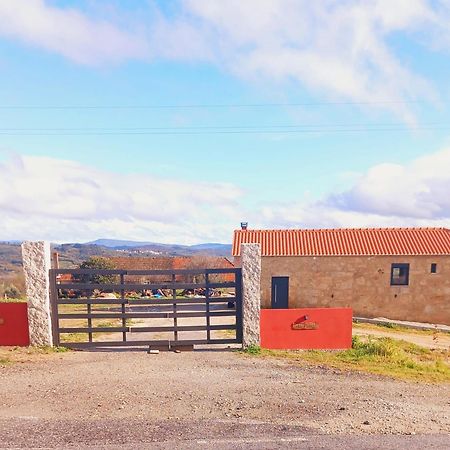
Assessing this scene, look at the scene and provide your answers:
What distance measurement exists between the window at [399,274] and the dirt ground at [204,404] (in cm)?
1442

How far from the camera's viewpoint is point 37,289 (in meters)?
10.0

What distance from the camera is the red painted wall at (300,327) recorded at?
10.5 metres

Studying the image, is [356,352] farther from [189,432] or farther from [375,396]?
[189,432]

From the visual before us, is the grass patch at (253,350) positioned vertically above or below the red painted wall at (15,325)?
below

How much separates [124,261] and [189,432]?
2991cm

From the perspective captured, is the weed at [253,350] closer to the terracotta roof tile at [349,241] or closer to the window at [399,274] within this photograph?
the terracotta roof tile at [349,241]

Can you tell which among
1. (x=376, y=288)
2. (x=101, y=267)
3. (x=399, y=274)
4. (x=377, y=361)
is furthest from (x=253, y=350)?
(x=101, y=267)

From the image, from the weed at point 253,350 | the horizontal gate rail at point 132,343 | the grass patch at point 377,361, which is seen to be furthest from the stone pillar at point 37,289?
the grass patch at point 377,361

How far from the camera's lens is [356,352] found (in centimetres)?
1036

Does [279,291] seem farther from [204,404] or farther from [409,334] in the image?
[204,404]

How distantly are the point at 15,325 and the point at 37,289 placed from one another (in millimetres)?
1190

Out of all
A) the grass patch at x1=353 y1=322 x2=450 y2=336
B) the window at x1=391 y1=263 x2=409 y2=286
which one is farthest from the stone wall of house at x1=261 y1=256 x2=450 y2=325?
the grass patch at x1=353 y1=322 x2=450 y2=336

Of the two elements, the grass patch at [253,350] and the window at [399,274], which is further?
the window at [399,274]

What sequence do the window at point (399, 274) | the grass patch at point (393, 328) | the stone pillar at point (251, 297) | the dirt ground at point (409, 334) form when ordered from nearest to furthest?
1. the stone pillar at point (251, 297)
2. the dirt ground at point (409, 334)
3. the grass patch at point (393, 328)
4. the window at point (399, 274)
